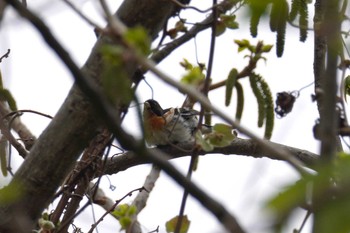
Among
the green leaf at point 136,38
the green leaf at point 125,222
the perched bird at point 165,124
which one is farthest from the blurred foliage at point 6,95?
the green leaf at point 136,38

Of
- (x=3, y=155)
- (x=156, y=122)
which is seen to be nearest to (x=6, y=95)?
(x=3, y=155)

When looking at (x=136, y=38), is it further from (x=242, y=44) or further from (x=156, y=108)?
(x=156, y=108)

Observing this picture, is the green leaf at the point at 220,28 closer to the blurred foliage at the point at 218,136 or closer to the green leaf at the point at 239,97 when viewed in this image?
the green leaf at the point at 239,97

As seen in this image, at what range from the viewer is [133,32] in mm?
971

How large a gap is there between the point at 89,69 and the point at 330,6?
0.85m

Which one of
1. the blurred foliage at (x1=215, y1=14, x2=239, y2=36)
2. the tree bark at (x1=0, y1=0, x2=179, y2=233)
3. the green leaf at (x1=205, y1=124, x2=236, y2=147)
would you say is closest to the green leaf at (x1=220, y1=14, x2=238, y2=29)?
the blurred foliage at (x1=215, y1=14, x2=239, y2=36)

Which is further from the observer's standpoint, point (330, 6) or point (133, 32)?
point (133, 32)

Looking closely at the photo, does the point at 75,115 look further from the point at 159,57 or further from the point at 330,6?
the point at 330,6

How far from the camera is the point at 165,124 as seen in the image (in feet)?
13.2

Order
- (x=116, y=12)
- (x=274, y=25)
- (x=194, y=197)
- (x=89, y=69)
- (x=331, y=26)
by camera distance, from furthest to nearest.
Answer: (x=274, y=25) < (x=116, y=12) < (x=89, y=69) < (x=194, y=197) < (x=331, y=26)

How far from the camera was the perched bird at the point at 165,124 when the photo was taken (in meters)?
3.96

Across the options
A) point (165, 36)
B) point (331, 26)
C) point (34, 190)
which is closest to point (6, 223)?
point (34, 190)

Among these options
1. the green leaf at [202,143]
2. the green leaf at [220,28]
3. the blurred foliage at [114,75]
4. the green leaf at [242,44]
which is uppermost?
the green leaf at [220,28]

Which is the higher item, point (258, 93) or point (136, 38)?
point (258, 93)
